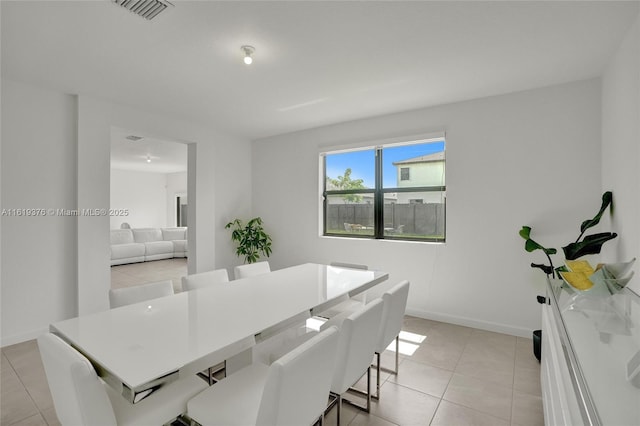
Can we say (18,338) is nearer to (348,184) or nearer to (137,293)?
(137,293)

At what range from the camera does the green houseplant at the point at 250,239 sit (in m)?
4.91

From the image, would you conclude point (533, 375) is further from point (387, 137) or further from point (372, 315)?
point (387, 137)

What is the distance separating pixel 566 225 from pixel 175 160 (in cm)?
826

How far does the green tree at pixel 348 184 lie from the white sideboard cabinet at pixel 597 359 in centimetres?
304

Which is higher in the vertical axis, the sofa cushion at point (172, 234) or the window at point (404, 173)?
the window at point (404, 173)

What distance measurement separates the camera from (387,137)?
4012 millimetres

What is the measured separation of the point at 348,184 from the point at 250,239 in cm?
184

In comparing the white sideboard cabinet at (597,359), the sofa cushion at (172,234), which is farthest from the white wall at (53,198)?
the sofa cushion at (172,234)

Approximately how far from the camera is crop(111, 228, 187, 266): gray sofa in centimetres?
752

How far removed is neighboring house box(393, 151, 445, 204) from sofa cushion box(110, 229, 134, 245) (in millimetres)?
7232

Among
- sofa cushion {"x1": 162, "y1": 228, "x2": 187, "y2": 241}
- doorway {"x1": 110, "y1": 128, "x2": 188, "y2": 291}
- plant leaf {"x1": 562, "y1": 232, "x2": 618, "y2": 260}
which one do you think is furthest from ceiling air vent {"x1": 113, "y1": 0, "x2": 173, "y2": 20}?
sofa cushion {"x1": 162, "y1": 228, "x2": 187, "y2": 241}

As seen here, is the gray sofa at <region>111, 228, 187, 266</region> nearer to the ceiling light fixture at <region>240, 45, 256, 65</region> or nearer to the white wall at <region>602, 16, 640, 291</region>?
the ceiling light fixture at <region>240, 45, 256, 65</region>

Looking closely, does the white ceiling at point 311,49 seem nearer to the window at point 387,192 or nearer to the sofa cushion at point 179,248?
the window at point 387,192

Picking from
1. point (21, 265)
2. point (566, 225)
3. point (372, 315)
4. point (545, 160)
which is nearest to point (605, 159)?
point (545, 160)
